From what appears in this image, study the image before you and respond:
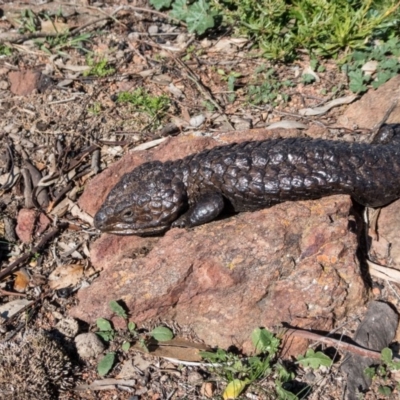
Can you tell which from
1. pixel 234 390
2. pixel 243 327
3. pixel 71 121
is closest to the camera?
pixel 234 390

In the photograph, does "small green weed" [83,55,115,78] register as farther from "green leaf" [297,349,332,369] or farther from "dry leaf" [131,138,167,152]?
"green leaf" [297,349,332,369]

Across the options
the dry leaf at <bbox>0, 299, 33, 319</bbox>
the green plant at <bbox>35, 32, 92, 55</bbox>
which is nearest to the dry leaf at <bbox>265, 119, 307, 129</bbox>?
the green plant at <bbox>35, 32, 92, 55</bbox>

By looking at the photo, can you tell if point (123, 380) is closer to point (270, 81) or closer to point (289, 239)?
point (289, 239)

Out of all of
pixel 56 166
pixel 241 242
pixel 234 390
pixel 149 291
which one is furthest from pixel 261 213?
pixel 56 166

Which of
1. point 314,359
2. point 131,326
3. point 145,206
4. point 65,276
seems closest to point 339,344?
point 314,359

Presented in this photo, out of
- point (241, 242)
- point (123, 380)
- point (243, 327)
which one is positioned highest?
point (241, 242)

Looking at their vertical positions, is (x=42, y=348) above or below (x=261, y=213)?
below

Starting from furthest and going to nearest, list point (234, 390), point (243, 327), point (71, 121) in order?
1. point (71, 121)
2. point (243, 327)
3. point (234, 390)
